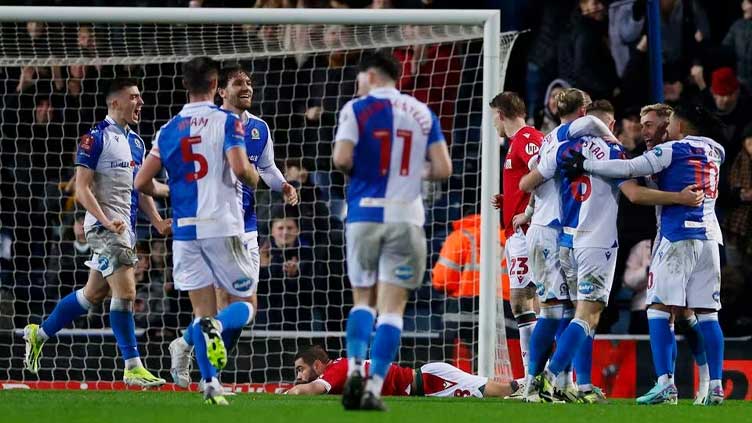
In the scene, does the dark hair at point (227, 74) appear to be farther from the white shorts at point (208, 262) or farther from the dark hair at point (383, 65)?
the dark hair at point (383, 65)

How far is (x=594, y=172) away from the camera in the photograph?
31.7ft

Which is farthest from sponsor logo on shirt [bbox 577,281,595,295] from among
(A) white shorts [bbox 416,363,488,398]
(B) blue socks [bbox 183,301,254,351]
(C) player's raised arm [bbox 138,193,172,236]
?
(C) player's raised arm [bbox 138,193,172,236]

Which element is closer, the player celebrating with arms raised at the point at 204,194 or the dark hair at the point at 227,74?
the player celebrating with arms raised at the point at 204,194

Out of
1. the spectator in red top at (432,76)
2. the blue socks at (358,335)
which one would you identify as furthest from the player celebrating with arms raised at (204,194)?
the spectator in red top at (432,76)

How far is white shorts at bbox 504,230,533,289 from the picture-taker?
10.5 metres

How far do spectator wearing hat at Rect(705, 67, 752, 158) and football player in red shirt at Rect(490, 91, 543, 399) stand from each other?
393 cm

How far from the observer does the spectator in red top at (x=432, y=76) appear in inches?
545

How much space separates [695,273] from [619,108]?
4697 mm

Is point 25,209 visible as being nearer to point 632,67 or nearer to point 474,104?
point 474,104

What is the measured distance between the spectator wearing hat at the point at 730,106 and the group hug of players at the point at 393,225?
2.80 m

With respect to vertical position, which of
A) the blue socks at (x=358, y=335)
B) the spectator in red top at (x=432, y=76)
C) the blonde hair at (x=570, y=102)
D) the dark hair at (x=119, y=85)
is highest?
the spectator in red top at (x=432, y=76)

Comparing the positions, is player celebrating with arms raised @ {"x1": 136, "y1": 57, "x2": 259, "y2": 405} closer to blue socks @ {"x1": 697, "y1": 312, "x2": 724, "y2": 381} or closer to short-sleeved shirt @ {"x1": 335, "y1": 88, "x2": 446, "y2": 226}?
short-sleeved shirt @ {"x1": 335, "y1": 88, "x2": 446, "y2": 226}

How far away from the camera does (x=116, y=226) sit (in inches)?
407

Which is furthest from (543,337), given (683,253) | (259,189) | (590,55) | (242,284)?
(590,55)
